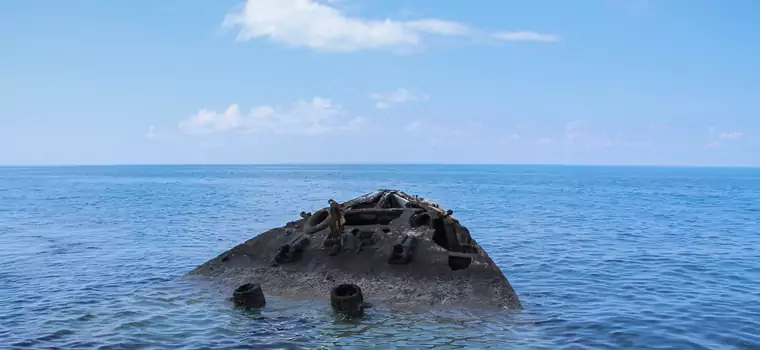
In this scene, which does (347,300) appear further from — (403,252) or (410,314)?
(403,252)

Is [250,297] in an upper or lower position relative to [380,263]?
lower

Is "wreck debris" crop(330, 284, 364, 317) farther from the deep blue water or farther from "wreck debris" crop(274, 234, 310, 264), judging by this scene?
"wreck debris" crop(274, 234, 310, 264)

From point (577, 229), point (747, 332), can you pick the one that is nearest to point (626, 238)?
point (577, 229)

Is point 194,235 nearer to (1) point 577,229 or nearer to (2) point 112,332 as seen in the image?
(2) point 112,332

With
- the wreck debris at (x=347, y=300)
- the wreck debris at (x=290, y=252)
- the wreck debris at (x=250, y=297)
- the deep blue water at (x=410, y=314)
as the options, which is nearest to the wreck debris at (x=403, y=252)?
the wreck debris at (x=347, y=300)

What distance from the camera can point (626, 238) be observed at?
33594mm

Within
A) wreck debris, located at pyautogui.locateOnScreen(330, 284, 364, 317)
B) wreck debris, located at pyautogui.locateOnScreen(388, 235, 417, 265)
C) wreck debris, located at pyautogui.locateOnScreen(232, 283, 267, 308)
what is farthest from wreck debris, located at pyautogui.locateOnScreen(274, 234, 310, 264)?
wreck debris, located at pyautogui.locateOnScreen(330, 284, 364, 317)

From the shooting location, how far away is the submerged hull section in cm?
1416

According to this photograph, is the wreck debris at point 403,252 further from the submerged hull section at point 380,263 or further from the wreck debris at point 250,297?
the wreck debris at point 250,297

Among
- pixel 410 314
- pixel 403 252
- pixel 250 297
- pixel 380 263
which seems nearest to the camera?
pixel 410 314

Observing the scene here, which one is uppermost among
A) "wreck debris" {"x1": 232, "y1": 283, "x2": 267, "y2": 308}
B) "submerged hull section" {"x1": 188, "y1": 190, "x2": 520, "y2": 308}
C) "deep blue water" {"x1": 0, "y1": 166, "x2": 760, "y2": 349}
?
"submerged hull section" {"x1": 188, "y1": 190, "x2": 520, "y2": 308}

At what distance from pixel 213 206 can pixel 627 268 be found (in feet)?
137

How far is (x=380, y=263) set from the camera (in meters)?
15.1

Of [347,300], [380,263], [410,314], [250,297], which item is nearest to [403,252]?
[380,263]
